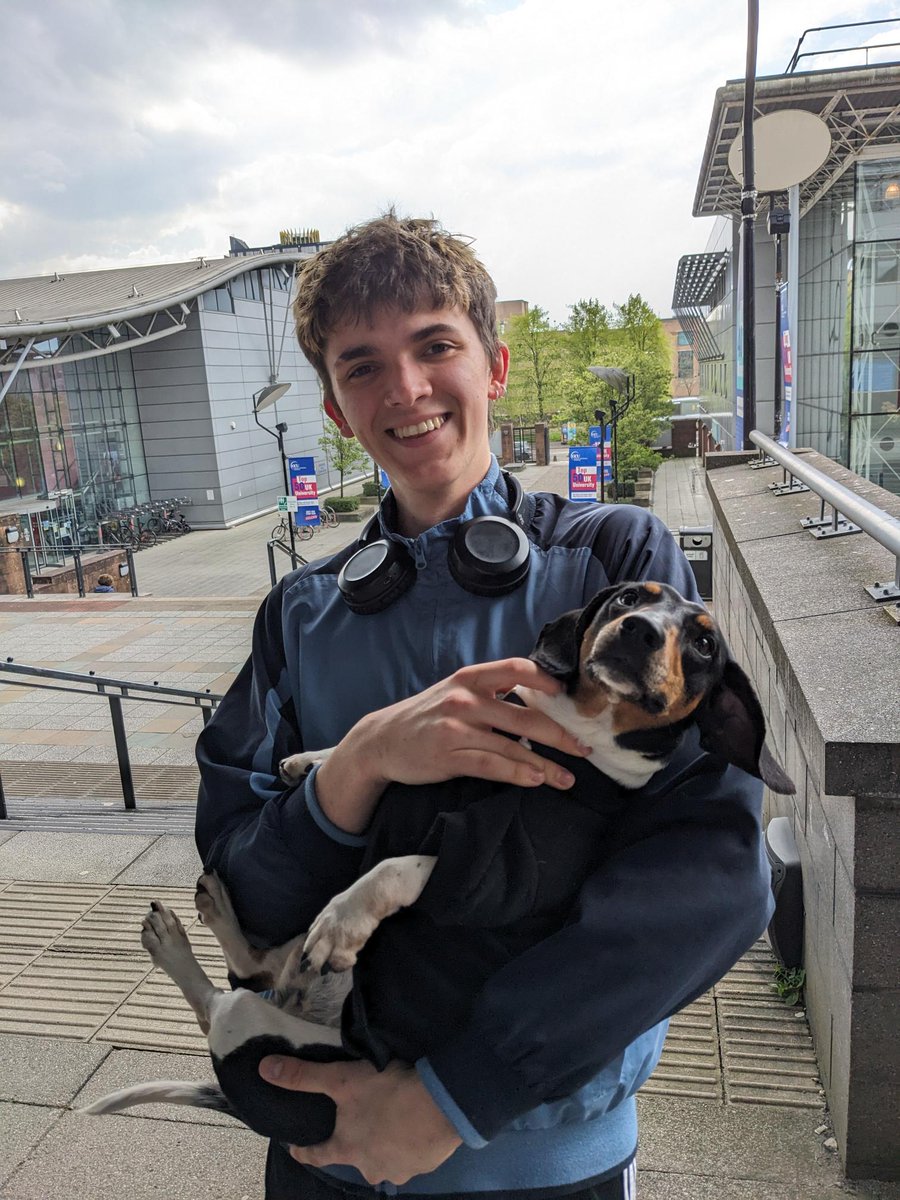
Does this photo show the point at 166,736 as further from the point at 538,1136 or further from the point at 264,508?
the point at 264,508

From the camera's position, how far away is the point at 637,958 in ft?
4.56

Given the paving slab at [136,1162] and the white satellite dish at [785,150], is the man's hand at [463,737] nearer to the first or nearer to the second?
the paving slab at [136,1162]

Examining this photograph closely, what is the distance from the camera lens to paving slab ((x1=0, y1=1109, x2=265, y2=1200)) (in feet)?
10.3

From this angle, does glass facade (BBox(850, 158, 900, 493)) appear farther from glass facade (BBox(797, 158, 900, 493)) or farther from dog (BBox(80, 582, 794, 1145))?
dog (BBox(80, 582, 794, 1145))

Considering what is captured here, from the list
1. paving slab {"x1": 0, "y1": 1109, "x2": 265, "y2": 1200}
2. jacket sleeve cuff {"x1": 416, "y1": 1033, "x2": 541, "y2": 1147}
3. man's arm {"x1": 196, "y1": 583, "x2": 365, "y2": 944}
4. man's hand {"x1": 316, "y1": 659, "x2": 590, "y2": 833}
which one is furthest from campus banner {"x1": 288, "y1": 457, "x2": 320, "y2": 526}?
jacket sleeve cuff {"x1": 416, "y1": 1033, "x2": 541, "y2": 1147}

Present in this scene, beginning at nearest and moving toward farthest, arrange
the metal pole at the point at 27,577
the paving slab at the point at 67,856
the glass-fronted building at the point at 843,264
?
1. the paving slab at the point at 67,856
2. the glass-fronted building at the point at 843,264
3. the metal pole at the point at 27,577

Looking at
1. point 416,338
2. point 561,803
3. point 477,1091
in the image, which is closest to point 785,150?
point 416,338

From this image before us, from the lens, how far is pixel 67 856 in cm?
601

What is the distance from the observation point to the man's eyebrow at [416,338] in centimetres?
188

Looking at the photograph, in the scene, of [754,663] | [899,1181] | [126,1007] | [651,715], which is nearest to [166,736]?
[126,1007]

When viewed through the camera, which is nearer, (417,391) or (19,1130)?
(417,391)

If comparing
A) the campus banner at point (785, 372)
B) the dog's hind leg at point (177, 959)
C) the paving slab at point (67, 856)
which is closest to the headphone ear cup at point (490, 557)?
the dog's hind leg at point (177, 959)

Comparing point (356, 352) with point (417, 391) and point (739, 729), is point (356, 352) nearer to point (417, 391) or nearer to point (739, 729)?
point (417, 391)

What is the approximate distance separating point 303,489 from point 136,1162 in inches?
922
